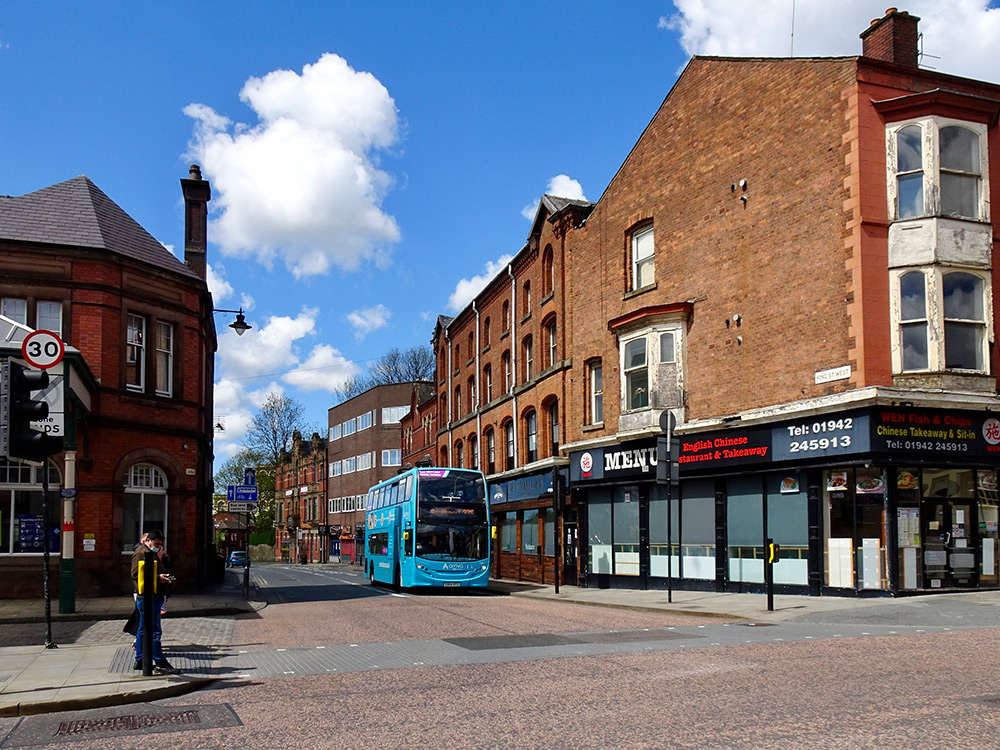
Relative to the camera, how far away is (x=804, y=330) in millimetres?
21766

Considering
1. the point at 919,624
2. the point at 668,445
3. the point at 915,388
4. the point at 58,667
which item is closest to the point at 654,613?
the point at 668,445

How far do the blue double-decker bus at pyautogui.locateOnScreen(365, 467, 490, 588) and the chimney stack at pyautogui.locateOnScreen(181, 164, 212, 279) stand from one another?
1137 centimetres

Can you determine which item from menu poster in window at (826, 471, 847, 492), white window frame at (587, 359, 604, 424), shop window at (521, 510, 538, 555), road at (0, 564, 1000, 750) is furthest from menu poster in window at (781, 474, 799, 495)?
shop window at (521, 510, 538, 555)

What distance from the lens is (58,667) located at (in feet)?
38.3

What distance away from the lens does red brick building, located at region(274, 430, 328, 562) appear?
3585 inches

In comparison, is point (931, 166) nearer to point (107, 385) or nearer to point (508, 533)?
point (107, 385)

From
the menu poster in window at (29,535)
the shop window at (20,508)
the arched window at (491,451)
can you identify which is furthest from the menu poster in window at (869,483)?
the arched window at (491,451)

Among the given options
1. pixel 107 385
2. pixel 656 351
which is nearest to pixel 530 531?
pixel 656 351

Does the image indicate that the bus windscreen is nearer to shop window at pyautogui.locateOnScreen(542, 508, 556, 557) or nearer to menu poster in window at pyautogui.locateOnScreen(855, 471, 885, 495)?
shop window at pyautogui.locateOnScreen(542, 508, 556, 557)

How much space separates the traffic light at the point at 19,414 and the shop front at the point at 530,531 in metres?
20.7

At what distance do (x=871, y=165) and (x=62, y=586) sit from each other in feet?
63.0

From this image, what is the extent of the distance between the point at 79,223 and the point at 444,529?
42.8ft

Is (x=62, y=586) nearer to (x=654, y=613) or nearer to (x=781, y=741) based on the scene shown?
(x=654, y=613)

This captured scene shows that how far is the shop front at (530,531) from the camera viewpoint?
105 ft
